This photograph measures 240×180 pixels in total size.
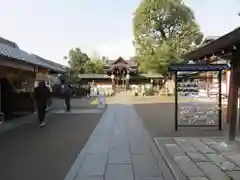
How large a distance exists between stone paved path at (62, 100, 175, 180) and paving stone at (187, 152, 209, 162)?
2.14 feet

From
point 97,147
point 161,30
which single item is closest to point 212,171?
point 97,147

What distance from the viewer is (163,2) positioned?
145 ft

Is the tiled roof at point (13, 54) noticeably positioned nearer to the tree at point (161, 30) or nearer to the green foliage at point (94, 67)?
the tree at point (161, 30)

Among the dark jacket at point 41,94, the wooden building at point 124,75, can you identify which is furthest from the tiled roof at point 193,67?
the wooden building at point 124,75

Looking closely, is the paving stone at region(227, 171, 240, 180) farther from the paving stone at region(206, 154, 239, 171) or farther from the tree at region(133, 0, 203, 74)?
the tree at region(133, 0, 203, 74)

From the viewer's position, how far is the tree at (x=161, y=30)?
142 feet

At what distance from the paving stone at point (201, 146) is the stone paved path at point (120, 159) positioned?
40.9 inches

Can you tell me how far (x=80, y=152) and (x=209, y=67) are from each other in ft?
17.7

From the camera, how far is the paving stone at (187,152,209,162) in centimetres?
788

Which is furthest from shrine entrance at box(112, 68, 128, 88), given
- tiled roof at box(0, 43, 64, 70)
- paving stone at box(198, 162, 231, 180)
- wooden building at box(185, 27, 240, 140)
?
paving stone at box(198, 162, 231, 180)

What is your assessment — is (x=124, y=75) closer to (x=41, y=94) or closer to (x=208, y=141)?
(x=41, y=94)

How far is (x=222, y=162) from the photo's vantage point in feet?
25.1

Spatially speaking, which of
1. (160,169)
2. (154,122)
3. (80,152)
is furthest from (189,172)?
(154,122)

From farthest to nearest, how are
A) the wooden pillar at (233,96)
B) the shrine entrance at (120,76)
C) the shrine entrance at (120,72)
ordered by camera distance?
the shrine entrance at (120,76)
the shrine entrance at (120,72)
the wooden pillar at (233,96)
